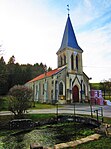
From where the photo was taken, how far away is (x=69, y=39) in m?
31.6

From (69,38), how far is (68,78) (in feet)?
28.9

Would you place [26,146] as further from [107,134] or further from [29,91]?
[29,91]

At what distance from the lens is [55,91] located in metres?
27.5

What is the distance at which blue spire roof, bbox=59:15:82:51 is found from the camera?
3097 cm

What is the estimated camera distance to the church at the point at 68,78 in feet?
91.2

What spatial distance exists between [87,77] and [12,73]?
24.6m

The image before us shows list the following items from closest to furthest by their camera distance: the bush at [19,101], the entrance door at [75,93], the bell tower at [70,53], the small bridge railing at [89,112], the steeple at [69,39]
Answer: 1. the small bridge railing at [89,112]
2. the bush at [19,101]
3. the entrance door at [75,93]
4. the bell tower at [70,53]
5. the steeple at [69,39]

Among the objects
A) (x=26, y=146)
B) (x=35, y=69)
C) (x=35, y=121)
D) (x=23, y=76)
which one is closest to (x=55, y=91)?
(x=35, y=121)

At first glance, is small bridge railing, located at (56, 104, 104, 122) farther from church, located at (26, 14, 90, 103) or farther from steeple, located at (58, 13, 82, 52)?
steeple, located at (58, 13, 82, 52)

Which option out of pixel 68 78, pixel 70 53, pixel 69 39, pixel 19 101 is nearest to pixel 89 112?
pixel 19 101

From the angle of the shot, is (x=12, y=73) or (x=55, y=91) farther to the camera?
(x=12, y=73)

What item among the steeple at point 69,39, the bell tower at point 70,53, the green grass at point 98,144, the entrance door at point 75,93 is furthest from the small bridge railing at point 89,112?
the steeple at point 69,39

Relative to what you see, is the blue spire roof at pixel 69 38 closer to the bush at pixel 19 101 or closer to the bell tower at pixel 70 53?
the bell tower at pixel 70 53

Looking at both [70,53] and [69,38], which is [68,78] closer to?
[70,53]
